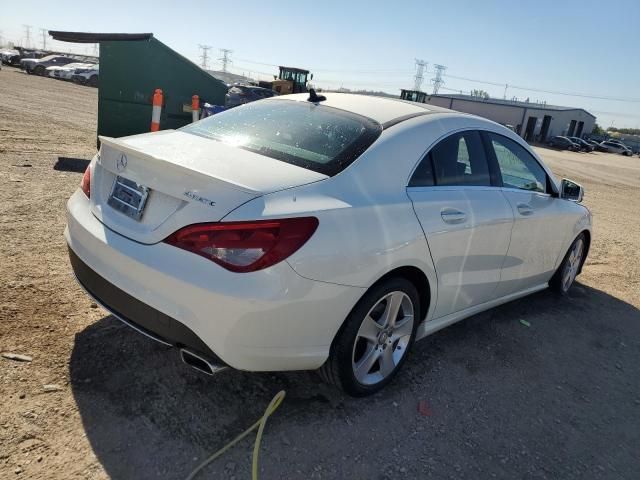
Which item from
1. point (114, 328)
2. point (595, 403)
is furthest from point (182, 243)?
point (595, 403)

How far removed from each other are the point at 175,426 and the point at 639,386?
10.5 ft

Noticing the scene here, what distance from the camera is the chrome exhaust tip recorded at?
2.35 meters

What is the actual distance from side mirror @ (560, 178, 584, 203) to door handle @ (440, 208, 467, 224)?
1.81m

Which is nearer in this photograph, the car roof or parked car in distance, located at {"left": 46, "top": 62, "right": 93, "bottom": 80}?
the car roof

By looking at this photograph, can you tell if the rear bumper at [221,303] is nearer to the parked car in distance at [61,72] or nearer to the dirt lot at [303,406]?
the dirt lot at [303,406]

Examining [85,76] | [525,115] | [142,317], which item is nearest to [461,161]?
[142,317]

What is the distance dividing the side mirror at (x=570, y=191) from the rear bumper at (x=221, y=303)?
9.48 ft

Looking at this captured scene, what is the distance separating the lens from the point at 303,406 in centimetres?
283

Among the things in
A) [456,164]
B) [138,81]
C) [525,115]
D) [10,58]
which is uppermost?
[525,115]

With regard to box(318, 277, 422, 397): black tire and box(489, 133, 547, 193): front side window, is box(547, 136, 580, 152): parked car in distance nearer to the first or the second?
box(489, 133, 547, 193): front side window

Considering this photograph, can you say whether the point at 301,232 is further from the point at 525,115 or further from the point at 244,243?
the point at 525,115

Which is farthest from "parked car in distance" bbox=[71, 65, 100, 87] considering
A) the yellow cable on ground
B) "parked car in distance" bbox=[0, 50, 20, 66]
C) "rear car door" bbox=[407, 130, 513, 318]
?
the yellow cable on ground

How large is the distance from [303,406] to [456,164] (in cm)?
179

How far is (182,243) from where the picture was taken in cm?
229
